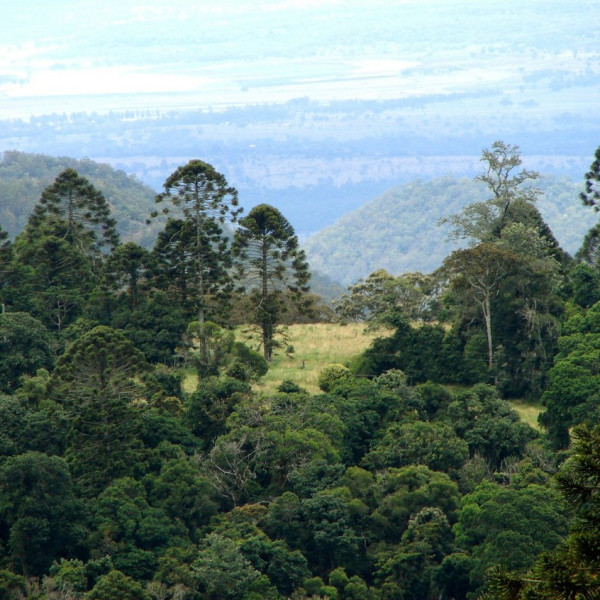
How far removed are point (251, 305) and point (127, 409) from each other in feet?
35.8

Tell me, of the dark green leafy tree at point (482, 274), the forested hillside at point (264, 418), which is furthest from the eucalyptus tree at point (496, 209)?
the dark green leafy tree at point (482, 274)

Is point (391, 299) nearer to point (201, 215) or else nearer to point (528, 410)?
point (201, 215)

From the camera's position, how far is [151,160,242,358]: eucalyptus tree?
4456cm

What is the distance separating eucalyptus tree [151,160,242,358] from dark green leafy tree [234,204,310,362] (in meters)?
0.72

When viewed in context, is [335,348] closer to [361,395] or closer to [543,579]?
[361,395]

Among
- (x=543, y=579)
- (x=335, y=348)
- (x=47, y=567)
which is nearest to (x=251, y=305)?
(x=335, y=348)

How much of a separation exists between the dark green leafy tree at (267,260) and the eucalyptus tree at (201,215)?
0.72 meters

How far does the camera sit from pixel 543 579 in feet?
39.3

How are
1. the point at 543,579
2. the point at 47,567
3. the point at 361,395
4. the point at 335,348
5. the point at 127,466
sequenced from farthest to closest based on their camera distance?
1. the point at 335,348
2. the point at 361,395
3. the point at 127,466
4. the point at 47,567
5. the point at 543,579

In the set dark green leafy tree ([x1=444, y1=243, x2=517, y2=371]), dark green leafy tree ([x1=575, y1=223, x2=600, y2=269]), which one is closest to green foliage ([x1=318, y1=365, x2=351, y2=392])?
dark green leafy tree ([x1=444, y1=243, x2=517, y2=371])

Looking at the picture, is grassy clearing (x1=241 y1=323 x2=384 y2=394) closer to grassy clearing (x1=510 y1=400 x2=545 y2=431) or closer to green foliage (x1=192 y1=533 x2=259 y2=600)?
grassy clearing (x1=510 y1=400 x2=545 y2=431)

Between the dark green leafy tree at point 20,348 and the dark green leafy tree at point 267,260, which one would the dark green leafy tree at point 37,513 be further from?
the dark green leafy tree at point 267,260

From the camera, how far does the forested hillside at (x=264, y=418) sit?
31.4m

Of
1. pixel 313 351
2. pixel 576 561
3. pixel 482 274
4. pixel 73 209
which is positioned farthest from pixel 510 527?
pixel 73 209
